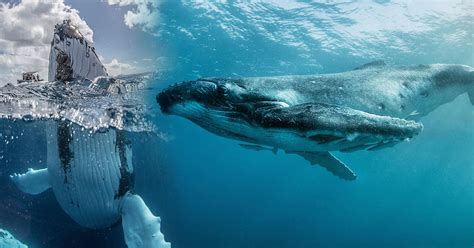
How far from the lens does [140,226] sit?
6340 mm

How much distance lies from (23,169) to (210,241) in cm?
2581

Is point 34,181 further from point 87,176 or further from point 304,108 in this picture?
point 304,108

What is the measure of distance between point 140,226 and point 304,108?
4.47 meters

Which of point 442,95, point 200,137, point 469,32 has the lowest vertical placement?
point 200,137

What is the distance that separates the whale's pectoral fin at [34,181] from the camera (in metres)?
6.97

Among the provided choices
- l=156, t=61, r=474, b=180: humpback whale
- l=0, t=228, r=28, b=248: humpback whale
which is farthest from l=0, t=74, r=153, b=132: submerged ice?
l=156, t=61, r=474, b=180: humpback whale

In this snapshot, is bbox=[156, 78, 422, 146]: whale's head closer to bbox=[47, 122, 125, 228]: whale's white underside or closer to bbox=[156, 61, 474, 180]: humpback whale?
bbox=[156, 61, 474, 180]: humpback whale

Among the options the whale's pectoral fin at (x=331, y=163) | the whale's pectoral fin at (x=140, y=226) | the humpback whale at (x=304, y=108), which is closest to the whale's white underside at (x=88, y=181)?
the whale's pectoral fin at (x=140, y=226)

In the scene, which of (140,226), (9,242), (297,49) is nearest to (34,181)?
(9,242)

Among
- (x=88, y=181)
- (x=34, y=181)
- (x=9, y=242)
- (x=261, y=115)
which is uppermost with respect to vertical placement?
(x=261, y=115)

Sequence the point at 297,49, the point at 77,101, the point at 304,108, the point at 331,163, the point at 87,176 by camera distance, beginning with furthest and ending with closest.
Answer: the point at 297,49 → the point at 77,101 → the point at 331,163 → the point at 87,176 → the point at 304,108

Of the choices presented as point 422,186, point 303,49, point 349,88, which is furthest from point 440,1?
point 422,186

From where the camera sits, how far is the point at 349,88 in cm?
503

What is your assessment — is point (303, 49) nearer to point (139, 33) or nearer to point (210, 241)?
point (139, 33)
